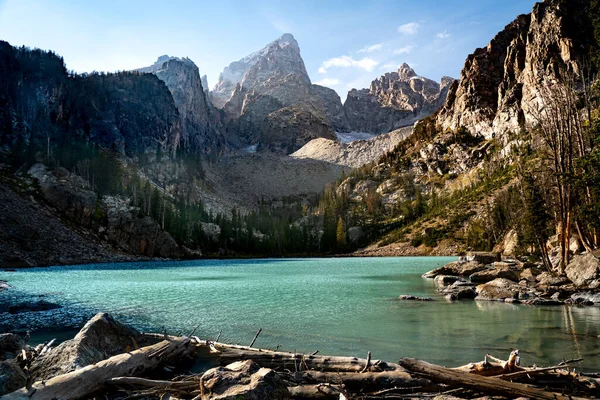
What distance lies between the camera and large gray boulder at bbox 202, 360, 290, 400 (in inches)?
258

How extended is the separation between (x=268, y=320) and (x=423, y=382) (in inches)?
533

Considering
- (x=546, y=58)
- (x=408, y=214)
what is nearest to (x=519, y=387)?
(x=408, y=214)

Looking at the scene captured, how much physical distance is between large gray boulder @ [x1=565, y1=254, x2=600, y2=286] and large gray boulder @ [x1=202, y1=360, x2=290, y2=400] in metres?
27.1

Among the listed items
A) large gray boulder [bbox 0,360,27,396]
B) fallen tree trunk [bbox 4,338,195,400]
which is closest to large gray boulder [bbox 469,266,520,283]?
fallen tree trunk [bbox 4,338,195,400]

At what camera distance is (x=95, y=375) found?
8438mm

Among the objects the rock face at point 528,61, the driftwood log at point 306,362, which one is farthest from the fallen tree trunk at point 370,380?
the rock face at point 528,61

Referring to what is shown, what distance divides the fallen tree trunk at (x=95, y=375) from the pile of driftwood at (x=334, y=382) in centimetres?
2

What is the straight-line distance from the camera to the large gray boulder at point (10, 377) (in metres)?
7.82

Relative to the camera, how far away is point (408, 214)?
16100 centimetres

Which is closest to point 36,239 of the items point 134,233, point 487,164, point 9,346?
point 134,233

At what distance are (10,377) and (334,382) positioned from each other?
23.0 feet

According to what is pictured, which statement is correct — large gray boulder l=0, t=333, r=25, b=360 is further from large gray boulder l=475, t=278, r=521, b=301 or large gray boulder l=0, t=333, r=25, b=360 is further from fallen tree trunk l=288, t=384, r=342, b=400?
large gray boulder l=475, t=278, r=521, b=301

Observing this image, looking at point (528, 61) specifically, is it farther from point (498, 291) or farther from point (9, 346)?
point (9, 346)

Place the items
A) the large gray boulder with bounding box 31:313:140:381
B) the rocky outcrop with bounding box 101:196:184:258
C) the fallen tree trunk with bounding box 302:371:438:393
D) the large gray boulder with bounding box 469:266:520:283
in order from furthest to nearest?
the rocky outcrop with bounding box 101:196:184:258, the large gray boulder with bounding box 469:266:520:283, the large gray boulder with bounding box 31:313:140:381, the fallen tree trunk with bounding box 302:371:438:393
